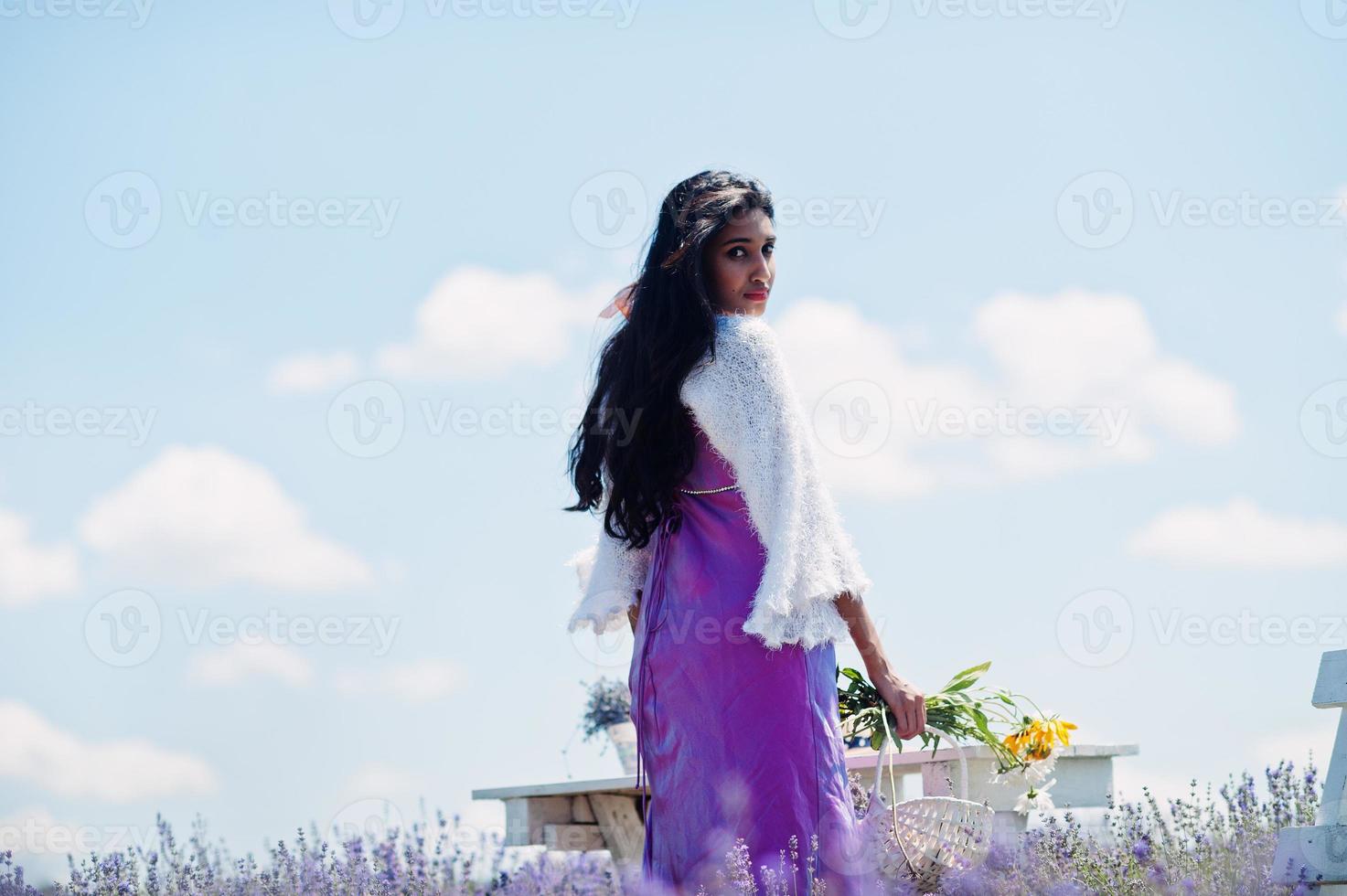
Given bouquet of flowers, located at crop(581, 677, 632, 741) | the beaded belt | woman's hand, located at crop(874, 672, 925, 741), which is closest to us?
woman's hand, located at crop(874, 672, 925, 741)

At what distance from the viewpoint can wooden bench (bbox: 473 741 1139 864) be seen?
392cm

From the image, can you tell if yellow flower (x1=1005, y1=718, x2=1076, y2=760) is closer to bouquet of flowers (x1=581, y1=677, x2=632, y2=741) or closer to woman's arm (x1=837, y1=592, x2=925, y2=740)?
woman's arm (x1=837, y1=592, x2=925, y2=740)

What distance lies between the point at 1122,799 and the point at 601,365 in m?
1.66

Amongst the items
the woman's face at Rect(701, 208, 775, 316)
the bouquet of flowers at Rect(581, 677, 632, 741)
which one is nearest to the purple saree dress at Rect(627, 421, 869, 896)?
the woman's face at Rect(701, 208, 775, 316)

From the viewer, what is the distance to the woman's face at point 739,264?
2.84 metres

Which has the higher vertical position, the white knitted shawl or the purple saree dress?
the white knitted shawl

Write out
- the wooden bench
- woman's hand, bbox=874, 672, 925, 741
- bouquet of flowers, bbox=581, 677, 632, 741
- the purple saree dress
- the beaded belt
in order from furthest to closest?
bouquet of flowers, bbox=581, 677, 632, 741 < the wooden bench < the beaded belt < woman's hand, bbox=874, 672, 925, 741 < the purple saree dress

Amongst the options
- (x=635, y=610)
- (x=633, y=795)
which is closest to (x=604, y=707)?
(x=633, y=795)

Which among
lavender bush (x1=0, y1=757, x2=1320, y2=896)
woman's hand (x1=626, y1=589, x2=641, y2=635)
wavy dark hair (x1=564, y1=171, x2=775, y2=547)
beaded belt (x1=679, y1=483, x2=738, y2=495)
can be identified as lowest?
lavender bush (x1=0, y1=757, x2=1320, y2=896)

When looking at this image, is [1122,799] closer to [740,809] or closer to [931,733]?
[931,733]

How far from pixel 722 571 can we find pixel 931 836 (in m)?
0.63

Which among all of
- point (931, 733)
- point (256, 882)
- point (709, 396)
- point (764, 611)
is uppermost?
point (709, 396)

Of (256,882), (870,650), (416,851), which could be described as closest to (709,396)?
(870,650)

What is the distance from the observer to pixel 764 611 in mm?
2432
